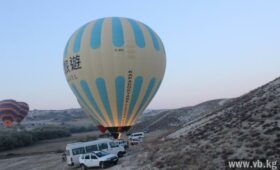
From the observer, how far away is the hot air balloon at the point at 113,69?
38.2 meters

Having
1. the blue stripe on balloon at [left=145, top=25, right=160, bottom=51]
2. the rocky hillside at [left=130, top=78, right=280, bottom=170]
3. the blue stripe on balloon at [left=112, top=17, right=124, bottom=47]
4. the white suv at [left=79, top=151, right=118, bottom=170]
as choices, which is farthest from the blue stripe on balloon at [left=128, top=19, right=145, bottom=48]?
the white suv at [left=79, top=151, right=118, bottom=170]

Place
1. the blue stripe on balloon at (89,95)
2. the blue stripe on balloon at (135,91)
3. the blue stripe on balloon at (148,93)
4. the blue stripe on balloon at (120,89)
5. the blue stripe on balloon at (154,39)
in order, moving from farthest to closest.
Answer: the blue stripe on balloon at (154,39)
the blue stripe on balloon at (148,93)
the blue stripe on balloon at (89,95)
the blue stripe on balloon at (135,91)
the blue stripe on balloon at (120,89)

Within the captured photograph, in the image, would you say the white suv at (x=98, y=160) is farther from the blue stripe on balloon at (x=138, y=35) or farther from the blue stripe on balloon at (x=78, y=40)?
the blue stripe on balloon at (x=138, y=35)

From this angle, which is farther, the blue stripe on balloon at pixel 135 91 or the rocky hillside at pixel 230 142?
the blue stripe on balloon at pixel 135 91

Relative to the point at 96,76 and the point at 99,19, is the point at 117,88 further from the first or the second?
the point at 99,19

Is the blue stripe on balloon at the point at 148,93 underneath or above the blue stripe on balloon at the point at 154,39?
underneath

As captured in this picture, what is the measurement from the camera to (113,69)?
1499 inches

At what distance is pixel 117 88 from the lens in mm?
38312

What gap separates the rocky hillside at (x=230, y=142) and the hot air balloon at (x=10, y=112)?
264ft

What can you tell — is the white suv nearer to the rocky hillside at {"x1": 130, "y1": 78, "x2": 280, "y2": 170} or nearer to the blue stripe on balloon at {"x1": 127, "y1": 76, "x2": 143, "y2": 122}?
the rocky hillside at {"x1": 130, "y1": 78, "x2": 280, "y2": 170}

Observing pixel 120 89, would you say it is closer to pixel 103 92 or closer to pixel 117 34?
pixel 103 92

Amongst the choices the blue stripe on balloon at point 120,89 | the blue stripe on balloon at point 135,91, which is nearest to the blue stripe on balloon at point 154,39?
the blue stripe on balloon at point 135,91

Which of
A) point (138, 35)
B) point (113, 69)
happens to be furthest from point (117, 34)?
point (113, 69)

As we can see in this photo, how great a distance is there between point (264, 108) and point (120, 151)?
592 inches
